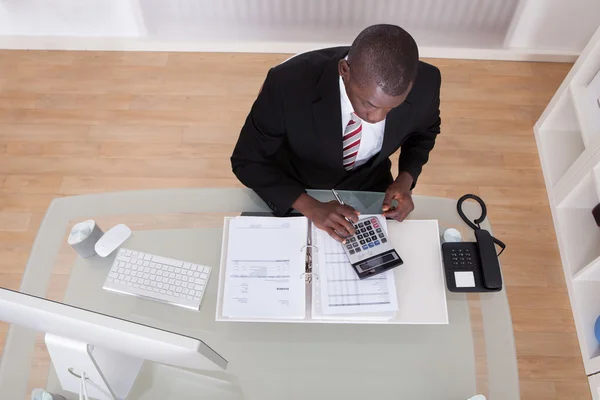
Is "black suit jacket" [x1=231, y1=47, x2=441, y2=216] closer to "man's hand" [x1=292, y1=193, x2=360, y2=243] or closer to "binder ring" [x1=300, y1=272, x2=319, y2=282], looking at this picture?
"man's hand" [x1=292, y1=193, x2=360, y2=243]

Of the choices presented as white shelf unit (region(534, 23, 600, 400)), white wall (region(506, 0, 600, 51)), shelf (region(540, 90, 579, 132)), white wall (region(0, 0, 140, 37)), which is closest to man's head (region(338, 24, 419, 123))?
white shelf unit (region(534, 23, 600, 400))

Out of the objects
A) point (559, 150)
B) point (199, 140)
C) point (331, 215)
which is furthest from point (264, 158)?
point (559, 150)

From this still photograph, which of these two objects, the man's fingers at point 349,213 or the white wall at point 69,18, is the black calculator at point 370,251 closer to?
the man's fingers at point 349,213

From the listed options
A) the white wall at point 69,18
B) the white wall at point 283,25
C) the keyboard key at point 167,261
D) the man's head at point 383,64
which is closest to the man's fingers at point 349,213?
the man's head at point 383,64

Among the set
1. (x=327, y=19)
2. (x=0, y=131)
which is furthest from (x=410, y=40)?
(x=0, y=131)

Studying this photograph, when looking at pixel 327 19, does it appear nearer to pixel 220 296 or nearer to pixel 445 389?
pixel 220 296

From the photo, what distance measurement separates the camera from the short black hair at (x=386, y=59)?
120 cm

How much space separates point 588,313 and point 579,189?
0.52 metres

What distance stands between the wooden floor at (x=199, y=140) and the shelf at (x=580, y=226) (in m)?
0.09

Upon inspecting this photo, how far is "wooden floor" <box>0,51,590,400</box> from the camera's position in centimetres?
242

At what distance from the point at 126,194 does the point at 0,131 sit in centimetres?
146

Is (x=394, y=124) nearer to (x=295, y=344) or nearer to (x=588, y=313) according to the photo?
(x=295, y=344)

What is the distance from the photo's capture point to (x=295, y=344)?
1452 millimetres

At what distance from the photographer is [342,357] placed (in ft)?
4.70
